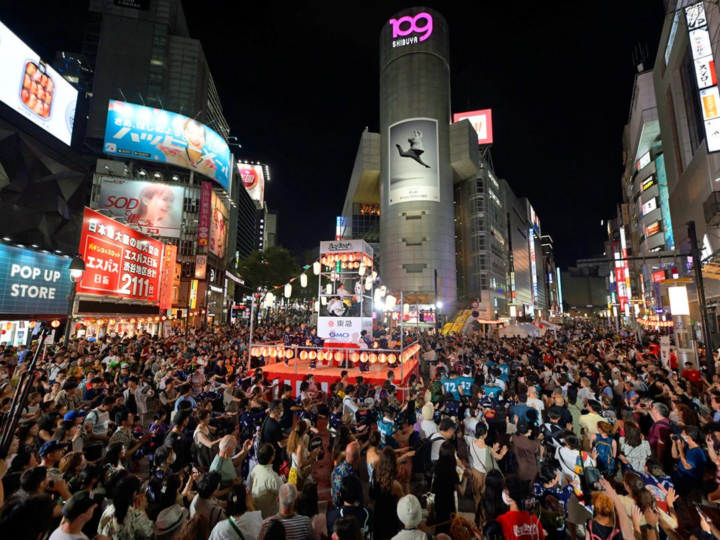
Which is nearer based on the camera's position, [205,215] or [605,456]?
[605,456]

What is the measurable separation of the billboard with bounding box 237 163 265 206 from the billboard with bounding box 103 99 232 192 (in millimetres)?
56267

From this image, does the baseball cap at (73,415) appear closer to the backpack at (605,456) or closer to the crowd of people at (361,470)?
the crowd of people at (361,470)

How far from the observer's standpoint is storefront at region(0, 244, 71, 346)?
55.4 feet

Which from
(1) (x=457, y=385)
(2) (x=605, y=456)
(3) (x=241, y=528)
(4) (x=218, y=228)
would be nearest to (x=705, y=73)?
(1) (x=457, y=385)

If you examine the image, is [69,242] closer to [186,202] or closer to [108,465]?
[108,465]

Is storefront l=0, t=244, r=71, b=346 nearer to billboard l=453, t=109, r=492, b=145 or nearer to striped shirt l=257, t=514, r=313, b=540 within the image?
striped shirt l=257, t=514, r=313, b=540

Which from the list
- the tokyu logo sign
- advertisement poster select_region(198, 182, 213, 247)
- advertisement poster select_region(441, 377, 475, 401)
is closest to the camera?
advertisement poster select_region(441, 377, 475, 401)

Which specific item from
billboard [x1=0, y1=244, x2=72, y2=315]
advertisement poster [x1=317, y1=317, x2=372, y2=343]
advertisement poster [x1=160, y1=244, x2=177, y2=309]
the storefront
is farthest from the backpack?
advertisement poster [x1=160, y1=244, x2=177, y2=309]

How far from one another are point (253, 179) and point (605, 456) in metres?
112

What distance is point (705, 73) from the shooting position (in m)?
16.8

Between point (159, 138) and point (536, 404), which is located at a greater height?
point (159, 138)

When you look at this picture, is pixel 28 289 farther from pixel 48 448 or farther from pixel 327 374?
pixel 48 448

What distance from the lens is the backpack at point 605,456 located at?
5203 mm

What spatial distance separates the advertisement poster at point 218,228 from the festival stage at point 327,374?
121 feet
